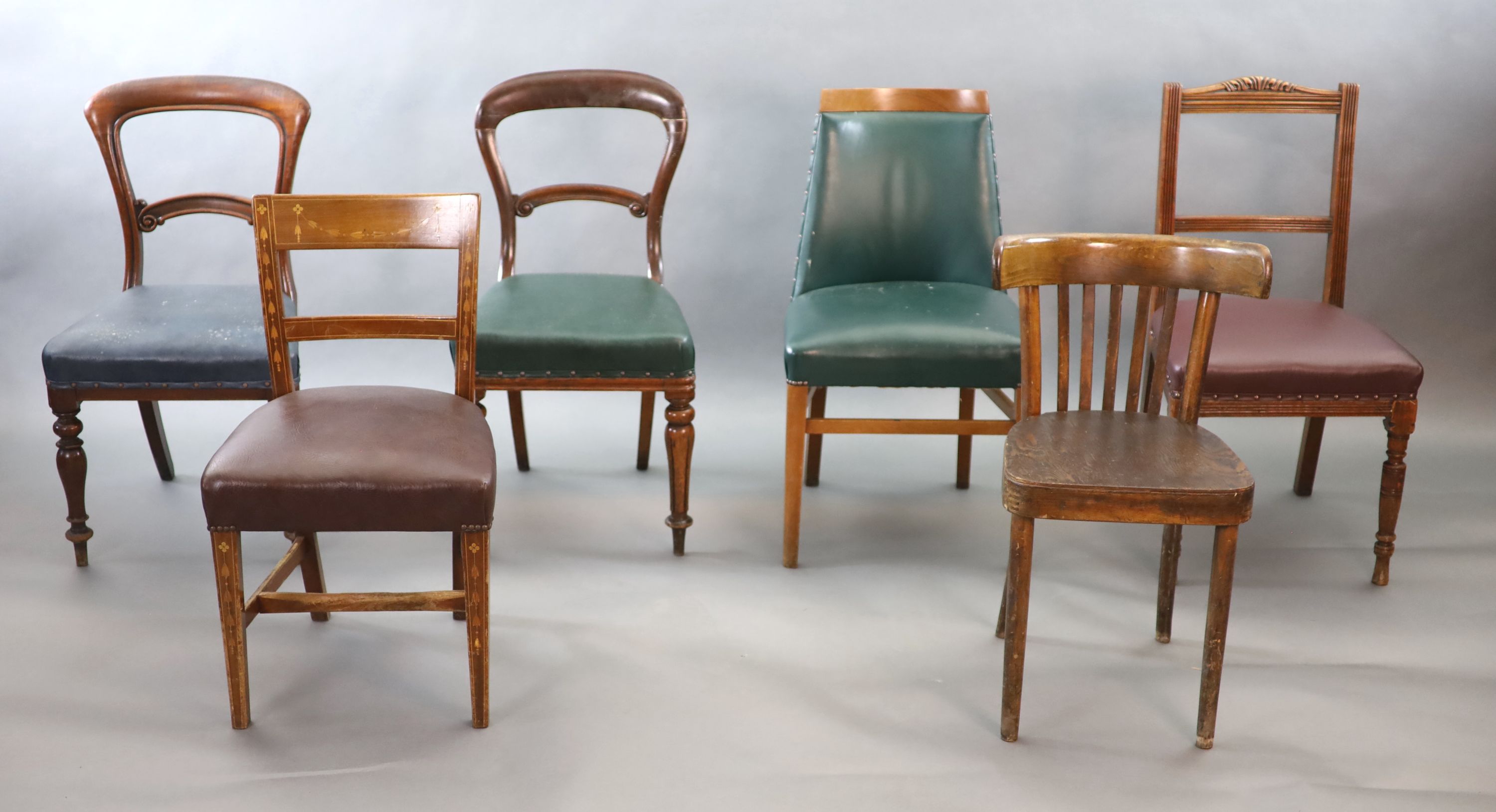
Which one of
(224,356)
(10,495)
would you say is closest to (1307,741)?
(224,356)

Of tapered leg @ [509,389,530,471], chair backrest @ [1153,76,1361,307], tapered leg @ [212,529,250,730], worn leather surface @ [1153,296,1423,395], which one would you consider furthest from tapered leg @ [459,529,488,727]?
chair backrest @ [1153,76,1361,307]

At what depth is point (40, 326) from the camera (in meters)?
3.85

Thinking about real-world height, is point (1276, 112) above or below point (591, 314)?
above

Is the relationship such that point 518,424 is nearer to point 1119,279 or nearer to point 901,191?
point 901,191

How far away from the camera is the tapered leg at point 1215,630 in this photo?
196 centimetres

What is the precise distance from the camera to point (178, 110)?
9.44 ft

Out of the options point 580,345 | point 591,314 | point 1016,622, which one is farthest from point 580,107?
point 1016,622

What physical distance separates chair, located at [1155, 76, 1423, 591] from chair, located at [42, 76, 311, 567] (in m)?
1.84

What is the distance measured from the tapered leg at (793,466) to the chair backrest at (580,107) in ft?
1.94

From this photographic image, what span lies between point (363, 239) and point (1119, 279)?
124cm

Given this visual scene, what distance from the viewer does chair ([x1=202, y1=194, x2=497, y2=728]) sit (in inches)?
75.5

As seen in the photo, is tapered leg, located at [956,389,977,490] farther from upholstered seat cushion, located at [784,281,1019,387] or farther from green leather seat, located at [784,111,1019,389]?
upholstered seat cushion, located at [784,281,1019,387]

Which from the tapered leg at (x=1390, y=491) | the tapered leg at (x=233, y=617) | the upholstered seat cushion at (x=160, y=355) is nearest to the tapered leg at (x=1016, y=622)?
the tapered leg at (x=1390, y=491)

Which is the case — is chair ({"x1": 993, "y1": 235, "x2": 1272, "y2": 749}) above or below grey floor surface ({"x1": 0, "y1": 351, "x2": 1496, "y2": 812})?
above
